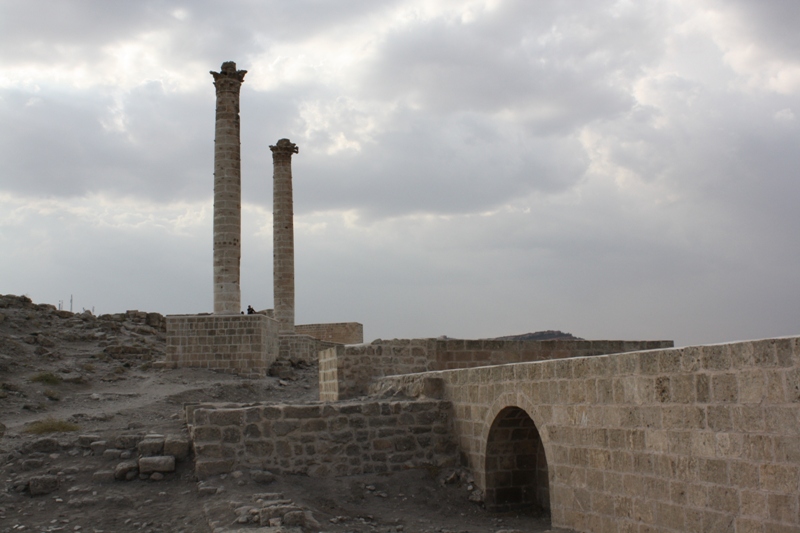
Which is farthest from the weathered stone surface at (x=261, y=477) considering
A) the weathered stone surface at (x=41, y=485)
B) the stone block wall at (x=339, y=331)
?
the stone block wall at (x=339, y=331)

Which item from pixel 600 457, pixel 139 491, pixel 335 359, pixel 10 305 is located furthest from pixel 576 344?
pixel 10 305

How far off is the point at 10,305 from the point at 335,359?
18357 mm

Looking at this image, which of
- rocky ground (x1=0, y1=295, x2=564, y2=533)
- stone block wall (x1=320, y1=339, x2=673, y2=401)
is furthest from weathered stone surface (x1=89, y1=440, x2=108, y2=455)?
stone block wall (x1=320, y1=339, x2=673, y2=401)

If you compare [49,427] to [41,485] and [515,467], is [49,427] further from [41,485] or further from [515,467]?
[515,467]

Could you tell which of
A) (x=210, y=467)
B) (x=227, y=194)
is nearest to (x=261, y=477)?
(x=210, y=467)

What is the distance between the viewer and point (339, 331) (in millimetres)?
35969

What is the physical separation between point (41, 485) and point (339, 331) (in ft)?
88.4

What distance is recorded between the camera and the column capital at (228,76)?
23.4 metres

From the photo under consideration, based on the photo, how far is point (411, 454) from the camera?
1031cm

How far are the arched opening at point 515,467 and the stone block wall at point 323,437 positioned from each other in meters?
Result: 1.09

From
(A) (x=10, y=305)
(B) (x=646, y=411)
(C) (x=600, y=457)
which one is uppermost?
(A) (x=10, y=305)

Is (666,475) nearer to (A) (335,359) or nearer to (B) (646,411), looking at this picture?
(B) (646,411)

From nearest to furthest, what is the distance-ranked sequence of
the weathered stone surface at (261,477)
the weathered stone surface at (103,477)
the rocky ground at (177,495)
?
the rocky ground at (177,495) < the weathered stone surface at (261,477) < the weathered stone surface at (103,477)

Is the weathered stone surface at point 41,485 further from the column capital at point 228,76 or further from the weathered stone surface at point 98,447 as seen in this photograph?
the column capital at point 228,76
